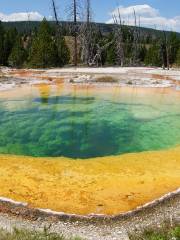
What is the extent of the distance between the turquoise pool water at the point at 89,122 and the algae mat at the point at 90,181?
6.82 ft

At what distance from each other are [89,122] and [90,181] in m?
10.3

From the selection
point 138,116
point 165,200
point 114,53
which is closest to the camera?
point 165,200

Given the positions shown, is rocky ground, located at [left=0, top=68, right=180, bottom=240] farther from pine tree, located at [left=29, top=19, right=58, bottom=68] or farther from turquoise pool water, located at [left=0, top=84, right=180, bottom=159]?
pine tree, located at [left=29, top=19, right=58, bottom=68]

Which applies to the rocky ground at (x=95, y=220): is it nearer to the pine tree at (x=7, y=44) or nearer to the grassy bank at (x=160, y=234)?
the grassy bank at (x=160, y=234)

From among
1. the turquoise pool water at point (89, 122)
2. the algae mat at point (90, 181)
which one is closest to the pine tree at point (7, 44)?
the turquoise pool water at point (89, 122)

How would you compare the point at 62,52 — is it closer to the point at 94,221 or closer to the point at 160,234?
the point at 94,221

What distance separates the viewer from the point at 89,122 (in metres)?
24.4

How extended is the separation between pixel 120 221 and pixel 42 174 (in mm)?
4443

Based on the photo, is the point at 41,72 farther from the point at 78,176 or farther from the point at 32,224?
the point at 32,224

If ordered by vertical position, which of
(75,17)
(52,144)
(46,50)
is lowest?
(52,144)

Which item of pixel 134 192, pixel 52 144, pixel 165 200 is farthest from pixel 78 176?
pixel 52 144

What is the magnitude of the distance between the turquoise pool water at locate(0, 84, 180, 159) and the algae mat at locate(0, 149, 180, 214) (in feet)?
6.82

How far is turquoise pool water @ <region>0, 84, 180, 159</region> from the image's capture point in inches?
771

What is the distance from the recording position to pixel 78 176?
14773 millimetres
